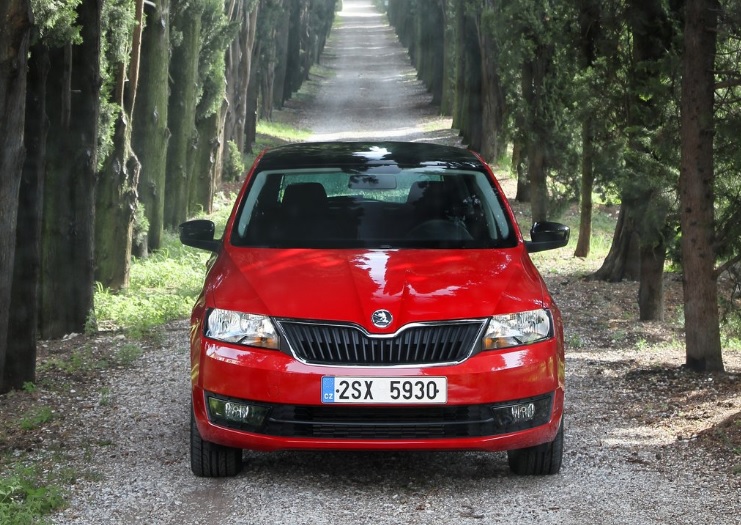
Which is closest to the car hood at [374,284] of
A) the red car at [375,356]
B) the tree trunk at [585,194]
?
the red car at [375,356]

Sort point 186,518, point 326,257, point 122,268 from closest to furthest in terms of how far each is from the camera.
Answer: point 186,518, point 326,257, point 122,268

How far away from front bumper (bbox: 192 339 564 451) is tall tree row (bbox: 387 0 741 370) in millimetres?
3878

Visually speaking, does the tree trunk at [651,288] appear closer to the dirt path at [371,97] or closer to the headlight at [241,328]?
the headlight at [241,328]

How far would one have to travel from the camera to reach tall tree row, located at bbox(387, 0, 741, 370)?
939 cm

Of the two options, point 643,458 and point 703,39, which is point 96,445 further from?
point 703,39

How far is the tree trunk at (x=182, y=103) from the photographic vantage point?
2152cm

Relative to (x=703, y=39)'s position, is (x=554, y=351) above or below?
below

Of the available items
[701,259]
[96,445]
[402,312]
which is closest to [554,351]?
[402,312]

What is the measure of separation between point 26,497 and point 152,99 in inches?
505

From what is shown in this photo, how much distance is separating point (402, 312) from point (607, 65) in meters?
7.54

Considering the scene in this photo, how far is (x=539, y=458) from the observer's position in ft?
21.1

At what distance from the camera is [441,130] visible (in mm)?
43719

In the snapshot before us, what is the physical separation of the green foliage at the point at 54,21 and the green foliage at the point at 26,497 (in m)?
4.31

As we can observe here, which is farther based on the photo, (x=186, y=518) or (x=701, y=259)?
(x=701, y=259)
